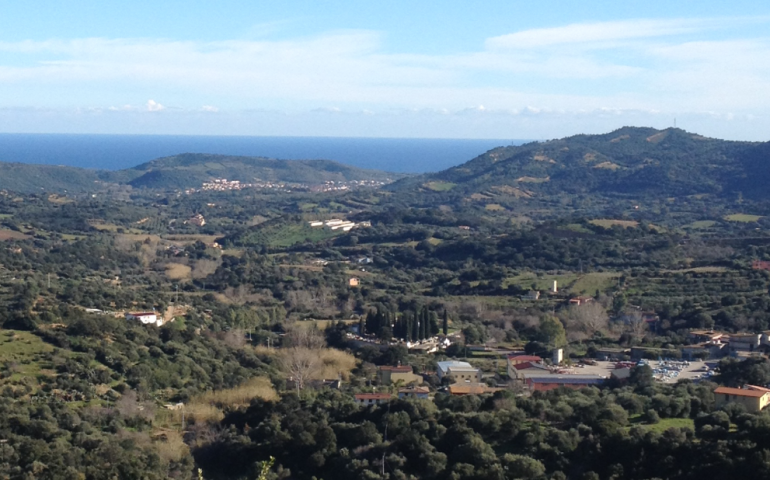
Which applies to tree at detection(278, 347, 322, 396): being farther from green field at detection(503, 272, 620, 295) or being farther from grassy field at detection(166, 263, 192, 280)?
grassy field at detection(166, 263, 192, 280)

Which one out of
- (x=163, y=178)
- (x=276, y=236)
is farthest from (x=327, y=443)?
(x=163, y=178)

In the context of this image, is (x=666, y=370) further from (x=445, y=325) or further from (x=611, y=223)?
(x=611, y=223)

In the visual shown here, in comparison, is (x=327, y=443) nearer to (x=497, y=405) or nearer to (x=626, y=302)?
(x=497, y=405)

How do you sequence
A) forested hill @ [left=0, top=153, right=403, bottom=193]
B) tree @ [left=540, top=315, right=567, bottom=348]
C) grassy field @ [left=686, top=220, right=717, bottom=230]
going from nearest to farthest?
tree @ [left=540, top=315, right=567, bottom=348] < grassy field @ [left=686, top=220, right=717, bottom=230] < forested hill @ [left=0, top=153, right=403, bottom=193]

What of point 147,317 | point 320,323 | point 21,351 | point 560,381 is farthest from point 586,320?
point 21,351

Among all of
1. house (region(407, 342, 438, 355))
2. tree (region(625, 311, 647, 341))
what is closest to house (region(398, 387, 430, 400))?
house (region(407, 342, 438, 355))

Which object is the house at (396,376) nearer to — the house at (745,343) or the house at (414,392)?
the house at (414,392)
